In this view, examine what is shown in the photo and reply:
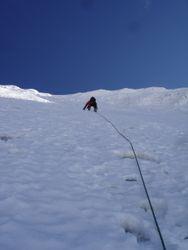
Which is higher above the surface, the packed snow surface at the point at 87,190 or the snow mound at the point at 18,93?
the snow mound at the point at 18,93

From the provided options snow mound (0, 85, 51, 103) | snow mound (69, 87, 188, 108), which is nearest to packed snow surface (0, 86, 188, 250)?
snow mound (69, 87, 188, 108)

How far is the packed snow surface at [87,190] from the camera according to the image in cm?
568

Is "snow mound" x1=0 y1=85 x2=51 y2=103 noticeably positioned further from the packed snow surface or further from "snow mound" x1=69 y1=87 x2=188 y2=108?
the packed snow surface

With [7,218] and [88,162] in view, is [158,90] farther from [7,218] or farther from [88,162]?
[7,218]

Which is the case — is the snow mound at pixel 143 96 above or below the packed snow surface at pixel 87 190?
above

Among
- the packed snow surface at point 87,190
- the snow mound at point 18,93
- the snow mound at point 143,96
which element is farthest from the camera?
the snow mound at point 18,93

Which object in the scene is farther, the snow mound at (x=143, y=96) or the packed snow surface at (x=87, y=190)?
the snow mound at (x=143, y=96)

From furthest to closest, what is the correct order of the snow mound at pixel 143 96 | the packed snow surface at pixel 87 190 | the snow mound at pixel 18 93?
the snow mound at pixel 18 93, the snow mound at pixel 143 96, the packed snow surface at pixel 87 190

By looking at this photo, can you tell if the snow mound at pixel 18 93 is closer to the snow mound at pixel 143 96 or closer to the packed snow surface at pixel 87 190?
the snow mound at pixel 143 96

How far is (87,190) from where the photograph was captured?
25.4ft

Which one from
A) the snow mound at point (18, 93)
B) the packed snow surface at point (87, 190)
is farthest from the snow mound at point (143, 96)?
the packed snow surface at point (87, 190)

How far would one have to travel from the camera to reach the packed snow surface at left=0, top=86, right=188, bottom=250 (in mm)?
5680

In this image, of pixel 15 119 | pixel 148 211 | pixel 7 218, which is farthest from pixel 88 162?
pixel 15 119

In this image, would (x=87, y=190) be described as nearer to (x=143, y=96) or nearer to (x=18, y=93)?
(x=143, y=96)
